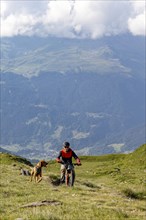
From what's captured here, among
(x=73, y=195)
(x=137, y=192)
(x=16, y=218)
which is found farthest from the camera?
(x=137, y=192)

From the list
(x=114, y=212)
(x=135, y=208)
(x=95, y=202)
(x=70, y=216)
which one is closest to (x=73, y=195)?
(x=95, y=202)

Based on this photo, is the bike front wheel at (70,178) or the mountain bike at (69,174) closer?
the mountain bike at (69,174)

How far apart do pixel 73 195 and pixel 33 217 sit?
949 cm

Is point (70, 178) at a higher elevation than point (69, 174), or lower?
lower

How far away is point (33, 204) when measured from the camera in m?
18.5

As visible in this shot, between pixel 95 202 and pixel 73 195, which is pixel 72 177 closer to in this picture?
pixel 73 195

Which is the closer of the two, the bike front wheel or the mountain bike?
the mountain bike

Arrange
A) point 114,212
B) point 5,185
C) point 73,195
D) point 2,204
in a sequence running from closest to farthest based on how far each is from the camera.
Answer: point 114,212 < point 2,204 < point 73,195 < point 5,185

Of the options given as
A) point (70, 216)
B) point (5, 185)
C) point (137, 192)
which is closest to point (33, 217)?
point (70, 216)

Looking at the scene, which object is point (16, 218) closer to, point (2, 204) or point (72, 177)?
point (2, 204)

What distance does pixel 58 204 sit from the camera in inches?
751

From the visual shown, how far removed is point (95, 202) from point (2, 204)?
4.73 meters

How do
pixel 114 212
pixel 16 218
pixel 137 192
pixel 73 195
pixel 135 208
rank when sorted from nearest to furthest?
pixel 16 218, pixel 114 212, pixel 135 208, pixel 73 195, pixel 137 192

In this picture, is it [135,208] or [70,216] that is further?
[135,208]
